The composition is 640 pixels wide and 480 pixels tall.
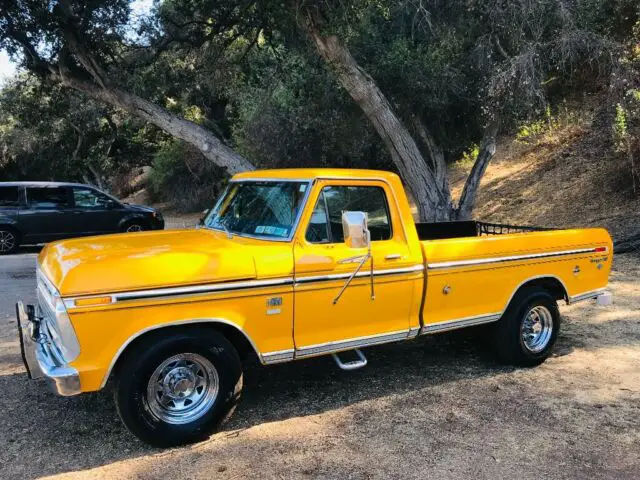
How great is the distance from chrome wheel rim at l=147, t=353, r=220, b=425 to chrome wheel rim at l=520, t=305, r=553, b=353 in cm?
319

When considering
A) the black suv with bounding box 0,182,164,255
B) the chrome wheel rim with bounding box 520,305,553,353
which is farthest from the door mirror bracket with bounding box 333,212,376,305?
the black suv with bounding box 0,182,164,255

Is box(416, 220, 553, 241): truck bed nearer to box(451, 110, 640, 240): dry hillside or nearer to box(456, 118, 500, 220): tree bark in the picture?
box(456, 118, 500, 220): tree bark

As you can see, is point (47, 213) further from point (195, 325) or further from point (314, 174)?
point (195, 325)

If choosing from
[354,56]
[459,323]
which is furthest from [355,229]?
[354,56]

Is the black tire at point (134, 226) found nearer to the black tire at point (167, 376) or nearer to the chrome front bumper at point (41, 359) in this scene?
the chrome front bumper at point (41, 359)

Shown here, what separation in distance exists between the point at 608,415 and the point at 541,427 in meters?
0.64

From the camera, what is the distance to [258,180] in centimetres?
505

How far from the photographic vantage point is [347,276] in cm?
449

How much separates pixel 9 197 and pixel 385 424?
38.9 ft

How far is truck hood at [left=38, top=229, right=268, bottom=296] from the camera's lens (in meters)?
3.65

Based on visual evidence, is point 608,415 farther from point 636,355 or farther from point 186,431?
point 186,431

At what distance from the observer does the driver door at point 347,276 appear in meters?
4.35

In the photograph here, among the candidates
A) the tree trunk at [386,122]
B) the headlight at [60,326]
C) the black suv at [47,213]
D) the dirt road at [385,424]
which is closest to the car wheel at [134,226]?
the black suv at [47,213]

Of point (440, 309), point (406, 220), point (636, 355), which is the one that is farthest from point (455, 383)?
point (636, 355)
